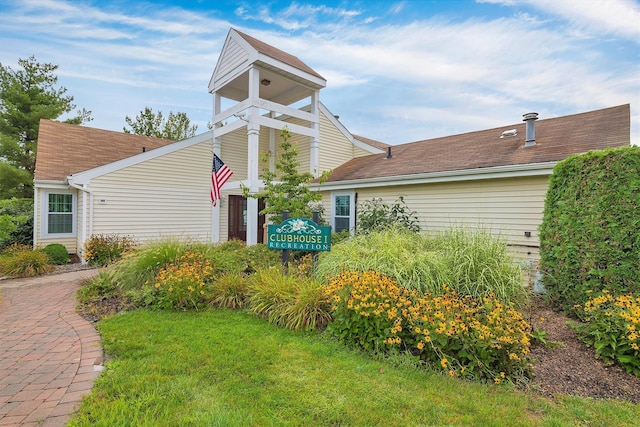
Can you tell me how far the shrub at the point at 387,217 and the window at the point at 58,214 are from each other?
1017 centimetres

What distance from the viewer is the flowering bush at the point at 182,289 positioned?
5051mm

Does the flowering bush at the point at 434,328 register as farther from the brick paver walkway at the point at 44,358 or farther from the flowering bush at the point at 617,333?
the brick paver walkway at the point at 44,358

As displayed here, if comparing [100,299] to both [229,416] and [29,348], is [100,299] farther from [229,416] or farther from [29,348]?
[229,416]

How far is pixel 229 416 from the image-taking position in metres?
2.38

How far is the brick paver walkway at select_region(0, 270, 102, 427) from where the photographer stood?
2.51 meters

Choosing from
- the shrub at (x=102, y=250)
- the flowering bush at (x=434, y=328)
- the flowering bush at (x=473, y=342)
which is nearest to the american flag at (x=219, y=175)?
the shrub at (x=102, y=250)

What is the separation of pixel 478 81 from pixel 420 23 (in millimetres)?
4030

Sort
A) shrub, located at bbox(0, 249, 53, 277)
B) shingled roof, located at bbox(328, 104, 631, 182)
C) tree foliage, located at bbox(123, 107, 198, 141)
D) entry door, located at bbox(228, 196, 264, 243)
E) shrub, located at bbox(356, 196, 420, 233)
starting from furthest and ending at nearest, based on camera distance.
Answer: tree foliage, located at bbox(123, 107, 198, 141) < entry door, located at bbox(228, 196, 264, 243) < shrub, located at bbox(356, 196, 420, 233) < shrub, located at bbox(0, 249, 53, 277) < shingled roof, located at bbox(328, 104, 631, 182)

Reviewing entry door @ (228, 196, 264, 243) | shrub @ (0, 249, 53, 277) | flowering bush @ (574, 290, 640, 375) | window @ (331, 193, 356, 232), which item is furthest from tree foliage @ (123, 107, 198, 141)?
flowering bush @ (574, 290, 640, 375)

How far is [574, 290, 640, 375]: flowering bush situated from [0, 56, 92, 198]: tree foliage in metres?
21.2

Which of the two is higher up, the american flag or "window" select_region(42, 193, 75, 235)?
the american flag

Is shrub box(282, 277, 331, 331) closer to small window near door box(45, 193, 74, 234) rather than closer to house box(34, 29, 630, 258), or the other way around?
house box(34, 29, 630, 258)

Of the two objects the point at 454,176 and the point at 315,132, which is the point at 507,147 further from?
the point at 315,132

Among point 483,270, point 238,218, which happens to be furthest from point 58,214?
point 483,270
